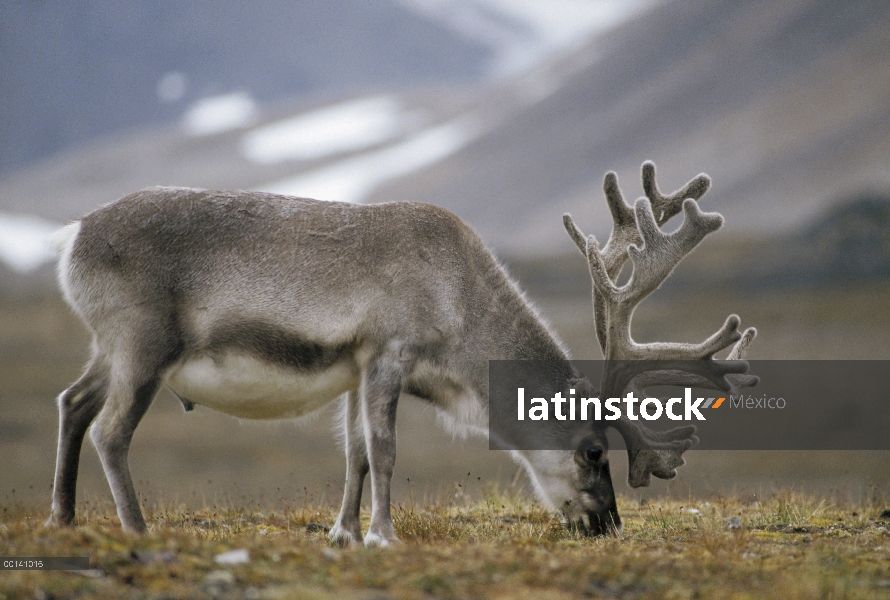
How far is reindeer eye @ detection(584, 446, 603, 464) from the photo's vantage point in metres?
8.86

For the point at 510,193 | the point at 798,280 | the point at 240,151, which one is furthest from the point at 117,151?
the point at 798,280

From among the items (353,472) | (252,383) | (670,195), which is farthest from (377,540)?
(670,195)

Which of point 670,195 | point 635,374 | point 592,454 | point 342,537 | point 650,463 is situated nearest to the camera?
point 592,454

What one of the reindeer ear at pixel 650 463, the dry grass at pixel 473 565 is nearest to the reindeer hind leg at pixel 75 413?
the dry grass at pixel 473 565

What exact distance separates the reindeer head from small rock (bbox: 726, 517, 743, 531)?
1030 millimetres

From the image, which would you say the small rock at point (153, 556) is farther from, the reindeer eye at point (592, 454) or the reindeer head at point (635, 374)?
the reindeer eye at point (592, 454)

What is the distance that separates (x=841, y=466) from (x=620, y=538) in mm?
35706

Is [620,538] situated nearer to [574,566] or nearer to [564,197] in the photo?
[574,566]

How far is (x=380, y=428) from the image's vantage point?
8336 millimetres

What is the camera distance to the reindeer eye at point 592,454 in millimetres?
8859

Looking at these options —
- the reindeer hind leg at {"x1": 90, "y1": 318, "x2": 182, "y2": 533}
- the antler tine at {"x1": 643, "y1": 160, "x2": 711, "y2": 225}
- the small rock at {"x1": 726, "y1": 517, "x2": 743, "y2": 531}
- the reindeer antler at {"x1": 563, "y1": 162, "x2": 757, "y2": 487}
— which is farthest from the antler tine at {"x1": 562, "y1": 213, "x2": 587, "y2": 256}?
the reindeer hind leg at {"x1": 90, "y1": 318, "x2": 182, "y2": 533}

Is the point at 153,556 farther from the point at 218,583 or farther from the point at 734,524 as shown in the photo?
the point at 734,524

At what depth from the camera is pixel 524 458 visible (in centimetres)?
916

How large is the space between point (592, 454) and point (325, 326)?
2697 millimetres
